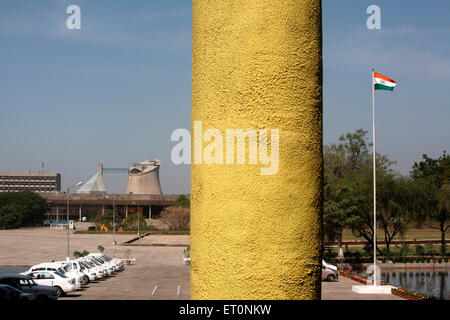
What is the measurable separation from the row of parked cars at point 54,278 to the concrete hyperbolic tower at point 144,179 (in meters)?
112

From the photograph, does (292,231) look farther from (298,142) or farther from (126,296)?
(126,296)

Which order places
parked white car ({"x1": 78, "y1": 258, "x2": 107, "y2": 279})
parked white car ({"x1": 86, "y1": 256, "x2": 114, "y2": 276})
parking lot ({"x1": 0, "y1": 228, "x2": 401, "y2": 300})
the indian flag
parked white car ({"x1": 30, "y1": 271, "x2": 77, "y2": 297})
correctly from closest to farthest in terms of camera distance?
parked white car ({"x1": 30, "y1": 271, "x2": 77, "y2": 297})
parking lot ({"x1": 0, "y1": 228, "x2": 401, "y2": 300})
the indian flag
parked white car ({"x1": 78, "y1": 258, "x2": 107, "y2": 279})
parked white car ({"x1": 86, "y1": 256, "x2": 114, "y2": 276})

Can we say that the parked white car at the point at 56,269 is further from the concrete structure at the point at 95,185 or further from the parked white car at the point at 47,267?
the concrete structure at the point at 95,185

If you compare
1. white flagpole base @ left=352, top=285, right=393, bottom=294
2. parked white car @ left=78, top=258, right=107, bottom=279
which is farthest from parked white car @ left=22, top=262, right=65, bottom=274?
white flagpole base @ left=352, top=285, right=393, bottom=294

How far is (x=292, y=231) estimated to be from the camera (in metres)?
2.90

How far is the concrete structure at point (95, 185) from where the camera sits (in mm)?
171200

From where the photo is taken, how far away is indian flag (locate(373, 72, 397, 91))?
31.0 metres

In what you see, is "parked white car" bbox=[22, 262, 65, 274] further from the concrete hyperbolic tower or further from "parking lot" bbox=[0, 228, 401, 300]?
the concrete hyperbolic tower

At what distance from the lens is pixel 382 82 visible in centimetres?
3116

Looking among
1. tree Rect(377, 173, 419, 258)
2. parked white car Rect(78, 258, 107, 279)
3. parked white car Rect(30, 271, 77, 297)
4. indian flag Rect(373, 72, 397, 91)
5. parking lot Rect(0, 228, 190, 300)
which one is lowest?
parking lot Rect(0, 228, 190, 300)

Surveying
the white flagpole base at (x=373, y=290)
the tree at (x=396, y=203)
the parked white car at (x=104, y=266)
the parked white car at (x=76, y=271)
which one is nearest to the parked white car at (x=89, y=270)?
the parked white car at (x=76, y=271)

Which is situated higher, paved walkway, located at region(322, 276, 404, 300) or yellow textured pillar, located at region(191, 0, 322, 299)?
yellow textured pillar, located at region(191, 0, 322, 299)

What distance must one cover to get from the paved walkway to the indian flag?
11675mm
